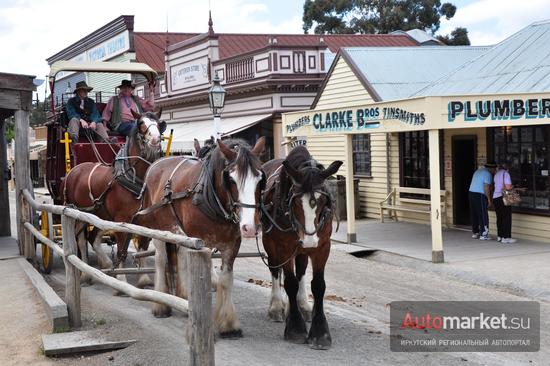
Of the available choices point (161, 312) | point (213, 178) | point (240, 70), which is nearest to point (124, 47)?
point (240, 70)

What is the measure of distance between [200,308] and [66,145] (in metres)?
6.88

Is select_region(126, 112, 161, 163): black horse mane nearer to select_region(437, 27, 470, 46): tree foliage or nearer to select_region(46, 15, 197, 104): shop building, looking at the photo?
select_region(46, 15, 197, 104): shop building

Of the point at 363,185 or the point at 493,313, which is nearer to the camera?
the point at 493,313

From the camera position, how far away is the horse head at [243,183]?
5887 mm

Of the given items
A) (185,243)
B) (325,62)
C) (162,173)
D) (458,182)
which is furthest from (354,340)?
(325,62)

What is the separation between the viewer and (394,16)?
51406 millimetres

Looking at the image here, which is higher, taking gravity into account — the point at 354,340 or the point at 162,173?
the point at 162,173

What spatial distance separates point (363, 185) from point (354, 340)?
13745 millimetres

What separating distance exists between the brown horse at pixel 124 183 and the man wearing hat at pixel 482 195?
7.57 m

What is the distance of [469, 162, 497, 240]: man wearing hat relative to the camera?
46.7 ft

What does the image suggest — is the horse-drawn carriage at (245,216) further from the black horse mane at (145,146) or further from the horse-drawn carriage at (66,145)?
the horse-drawn carriage at (66,145)

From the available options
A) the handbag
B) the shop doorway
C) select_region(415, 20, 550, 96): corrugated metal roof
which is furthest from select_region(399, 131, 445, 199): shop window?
the handbag

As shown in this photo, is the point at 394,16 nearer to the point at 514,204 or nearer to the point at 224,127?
the point at 224,127

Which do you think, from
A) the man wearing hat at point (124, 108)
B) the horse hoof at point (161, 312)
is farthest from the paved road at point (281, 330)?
the man wearing hat at point (124, 108)
